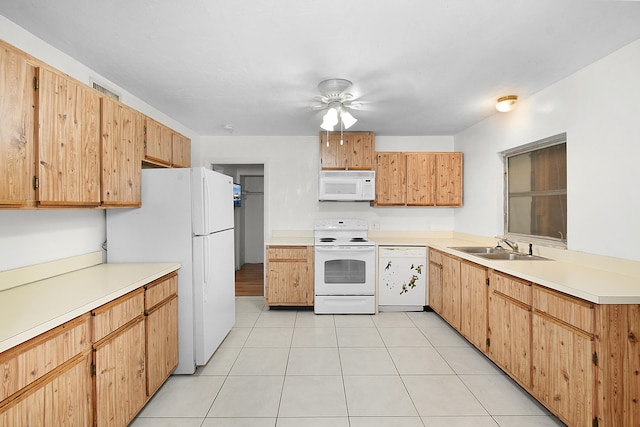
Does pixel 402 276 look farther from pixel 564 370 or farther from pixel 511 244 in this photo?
pixel 564 370

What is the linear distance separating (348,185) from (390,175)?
1.96ft

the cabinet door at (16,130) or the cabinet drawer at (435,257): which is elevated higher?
the cabinet door at (16,130)

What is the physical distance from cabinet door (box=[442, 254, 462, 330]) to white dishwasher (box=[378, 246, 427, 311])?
41 cm

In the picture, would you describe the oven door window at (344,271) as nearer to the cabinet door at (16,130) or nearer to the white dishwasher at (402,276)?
the white dishwasher at (402,276)

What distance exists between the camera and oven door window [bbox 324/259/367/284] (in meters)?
3.75

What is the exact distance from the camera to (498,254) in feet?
9.80

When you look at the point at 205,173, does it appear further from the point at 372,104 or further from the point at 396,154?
the point at 396,154

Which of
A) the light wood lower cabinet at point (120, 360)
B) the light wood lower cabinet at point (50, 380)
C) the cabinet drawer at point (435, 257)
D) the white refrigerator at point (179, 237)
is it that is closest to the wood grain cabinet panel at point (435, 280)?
the cabinet drawer at point (435, 257)

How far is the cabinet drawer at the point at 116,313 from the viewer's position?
1.52 meters

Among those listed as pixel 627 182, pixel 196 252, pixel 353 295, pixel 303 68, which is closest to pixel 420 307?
pixel 353 295

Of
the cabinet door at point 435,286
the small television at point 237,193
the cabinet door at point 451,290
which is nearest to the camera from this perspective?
the cabinet door at point 451,290

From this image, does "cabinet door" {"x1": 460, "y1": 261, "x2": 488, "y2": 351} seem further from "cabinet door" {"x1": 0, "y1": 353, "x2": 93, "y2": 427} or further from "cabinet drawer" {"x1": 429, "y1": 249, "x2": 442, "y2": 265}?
"cabinet door" {"x1": 0, "y1": 353, "x2": 93, "y2": 427}

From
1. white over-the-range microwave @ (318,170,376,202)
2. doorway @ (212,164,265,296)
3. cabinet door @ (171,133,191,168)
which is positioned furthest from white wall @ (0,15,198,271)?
doorway @ (212,164,265,296)

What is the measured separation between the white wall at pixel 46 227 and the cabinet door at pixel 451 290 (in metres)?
3.22
